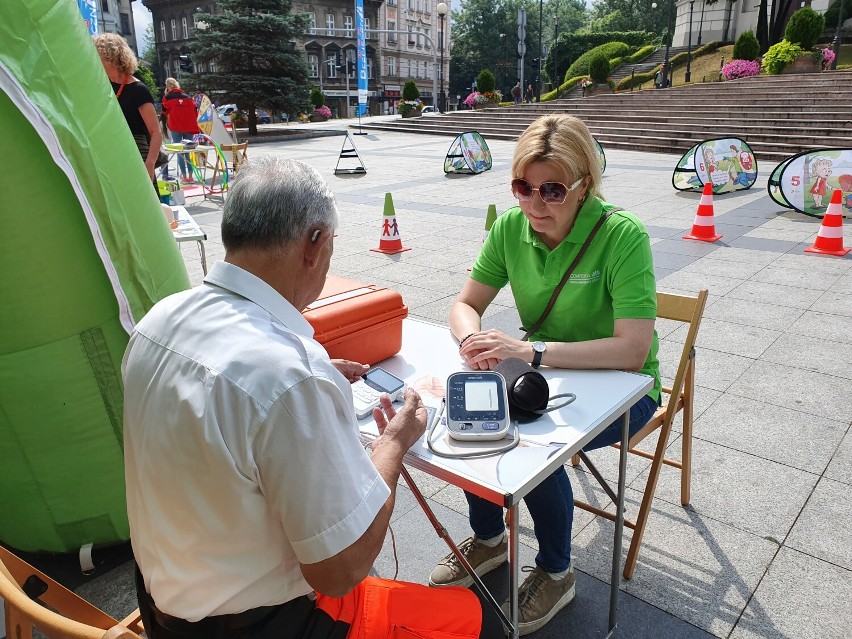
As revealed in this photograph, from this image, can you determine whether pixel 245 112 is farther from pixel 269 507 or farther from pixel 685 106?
pixel 269 507

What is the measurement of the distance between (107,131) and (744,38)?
33.0 metres

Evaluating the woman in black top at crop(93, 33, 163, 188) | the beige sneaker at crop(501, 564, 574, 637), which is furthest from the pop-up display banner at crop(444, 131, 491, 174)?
the beige sneaker at crop(501, 564, 574, 637)

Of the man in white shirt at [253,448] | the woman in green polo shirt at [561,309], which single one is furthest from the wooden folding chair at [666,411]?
the man in white shirt at [253,448]

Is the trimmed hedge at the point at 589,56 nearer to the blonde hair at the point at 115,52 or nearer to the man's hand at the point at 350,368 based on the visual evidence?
the blonde hair at the point at 115,52

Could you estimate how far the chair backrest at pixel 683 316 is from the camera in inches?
96.7

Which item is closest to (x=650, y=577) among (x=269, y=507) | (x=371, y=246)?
(x=269, y=507)

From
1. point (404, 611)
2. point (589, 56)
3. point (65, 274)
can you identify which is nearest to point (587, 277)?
Answer: point (404, 611)

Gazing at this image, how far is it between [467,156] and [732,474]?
35.6 feet

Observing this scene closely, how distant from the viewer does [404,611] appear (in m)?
1.42

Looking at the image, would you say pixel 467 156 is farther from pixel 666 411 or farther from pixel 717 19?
pixel 717 19

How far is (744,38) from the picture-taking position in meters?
28.9

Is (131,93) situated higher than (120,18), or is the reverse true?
(120,18)

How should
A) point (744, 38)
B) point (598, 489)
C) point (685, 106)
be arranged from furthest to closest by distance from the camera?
1. point (744, 38)
2. point (685, 106)
3. point (598, 489)

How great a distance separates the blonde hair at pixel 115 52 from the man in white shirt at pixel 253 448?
4820 mm
